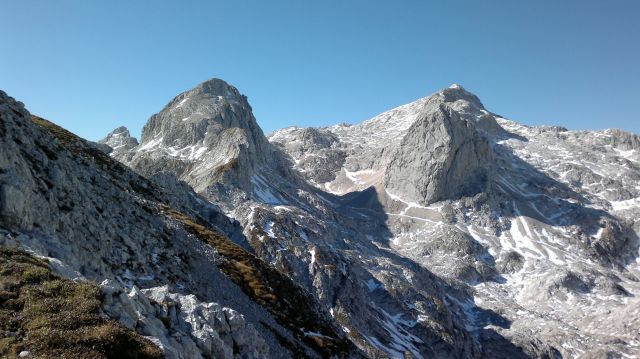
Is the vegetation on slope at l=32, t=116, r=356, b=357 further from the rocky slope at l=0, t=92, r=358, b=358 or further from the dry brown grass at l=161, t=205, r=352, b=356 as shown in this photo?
the rocky slope at l=0, t=92, r=358, b=358

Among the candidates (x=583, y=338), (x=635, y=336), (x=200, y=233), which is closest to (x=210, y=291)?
(x=200, y=233)


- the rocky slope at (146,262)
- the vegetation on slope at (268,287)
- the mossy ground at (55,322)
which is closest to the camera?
the mossy ground at (55,322)

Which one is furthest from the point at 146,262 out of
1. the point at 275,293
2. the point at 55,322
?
the point at 55,322

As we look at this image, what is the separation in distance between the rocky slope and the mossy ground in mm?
685

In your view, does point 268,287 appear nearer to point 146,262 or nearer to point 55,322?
point 146,262

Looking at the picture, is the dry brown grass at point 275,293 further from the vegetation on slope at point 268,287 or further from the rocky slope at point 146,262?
the rocky slope at point 146,262

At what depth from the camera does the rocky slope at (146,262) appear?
96.1 ft

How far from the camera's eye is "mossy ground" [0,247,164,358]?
19.1 metres

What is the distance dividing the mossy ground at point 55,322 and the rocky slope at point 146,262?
2.25 ft

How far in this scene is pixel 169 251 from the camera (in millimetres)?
54062

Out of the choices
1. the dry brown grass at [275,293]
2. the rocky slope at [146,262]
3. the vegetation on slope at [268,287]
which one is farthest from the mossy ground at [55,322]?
the dry brown grass at [275,293]

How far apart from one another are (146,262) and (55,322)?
91.5 feet

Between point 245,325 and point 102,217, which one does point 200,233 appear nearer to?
point 102,217

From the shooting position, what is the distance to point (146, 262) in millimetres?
47750
